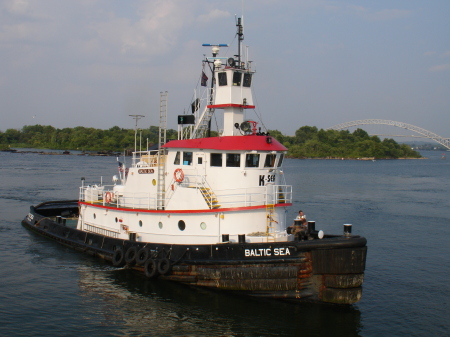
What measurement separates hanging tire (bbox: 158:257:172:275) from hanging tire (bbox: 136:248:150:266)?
0.73 m

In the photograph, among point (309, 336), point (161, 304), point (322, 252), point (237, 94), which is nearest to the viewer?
point (309, 336)

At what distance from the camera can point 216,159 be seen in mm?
15242

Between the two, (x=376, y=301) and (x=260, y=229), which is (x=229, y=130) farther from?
(x=376, y=301)

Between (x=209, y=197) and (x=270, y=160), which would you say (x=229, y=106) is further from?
(x=209, y=197)

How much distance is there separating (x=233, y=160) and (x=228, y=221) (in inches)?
77.2

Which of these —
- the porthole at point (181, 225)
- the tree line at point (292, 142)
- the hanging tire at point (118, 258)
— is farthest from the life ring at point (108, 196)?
the tree line at point (292, 142)

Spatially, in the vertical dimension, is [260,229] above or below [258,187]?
below

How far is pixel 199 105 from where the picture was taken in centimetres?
1656

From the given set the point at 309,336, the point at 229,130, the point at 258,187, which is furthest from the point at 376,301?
the point at 229,130

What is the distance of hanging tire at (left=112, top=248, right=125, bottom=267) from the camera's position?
54.3 ft

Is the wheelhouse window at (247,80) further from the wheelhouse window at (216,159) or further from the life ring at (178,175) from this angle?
the life ring at (178,175)

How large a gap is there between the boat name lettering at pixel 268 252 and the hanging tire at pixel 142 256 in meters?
3.89

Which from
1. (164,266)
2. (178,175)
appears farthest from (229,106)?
(164,266)

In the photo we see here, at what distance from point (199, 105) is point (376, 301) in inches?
348
